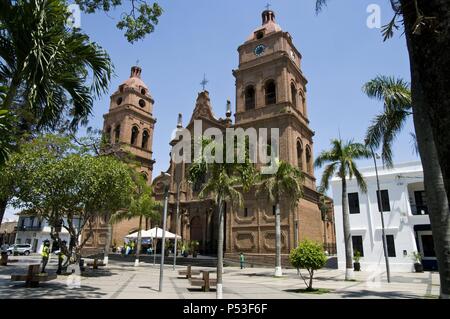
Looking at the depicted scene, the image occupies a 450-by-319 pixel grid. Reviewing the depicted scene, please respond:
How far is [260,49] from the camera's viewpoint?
3538 centimetres

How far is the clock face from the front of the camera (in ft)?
115

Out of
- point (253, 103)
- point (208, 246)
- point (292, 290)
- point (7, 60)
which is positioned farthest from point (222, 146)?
point (208, 246)

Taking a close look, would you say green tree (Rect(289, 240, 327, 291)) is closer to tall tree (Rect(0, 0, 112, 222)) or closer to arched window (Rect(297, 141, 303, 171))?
tall tree (Rect(0, 0, 112, 222))

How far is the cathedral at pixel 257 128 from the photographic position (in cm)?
2941

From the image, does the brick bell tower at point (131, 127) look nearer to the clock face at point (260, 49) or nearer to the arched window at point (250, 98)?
the arched window at point (250, 98)

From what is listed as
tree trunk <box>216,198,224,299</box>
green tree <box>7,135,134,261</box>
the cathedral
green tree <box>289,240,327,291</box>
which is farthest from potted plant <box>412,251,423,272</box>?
green tree <box>7,135,134,261</box>

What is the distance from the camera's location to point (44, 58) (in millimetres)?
5348

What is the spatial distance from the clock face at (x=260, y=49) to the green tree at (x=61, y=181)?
908 inches

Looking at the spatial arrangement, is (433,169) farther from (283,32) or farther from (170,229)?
(170,229)

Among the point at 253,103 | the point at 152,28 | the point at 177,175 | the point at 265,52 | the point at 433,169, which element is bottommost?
the point at 433,169

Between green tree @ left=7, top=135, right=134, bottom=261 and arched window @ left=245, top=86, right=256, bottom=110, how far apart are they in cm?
1980

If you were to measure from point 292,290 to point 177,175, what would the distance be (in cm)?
2840

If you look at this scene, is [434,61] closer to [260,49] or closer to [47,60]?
[47,60]

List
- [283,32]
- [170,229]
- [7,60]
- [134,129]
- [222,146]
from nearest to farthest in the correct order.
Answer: [7,60] → [222,146] → [283,32] → [170,229] → [134,129]
